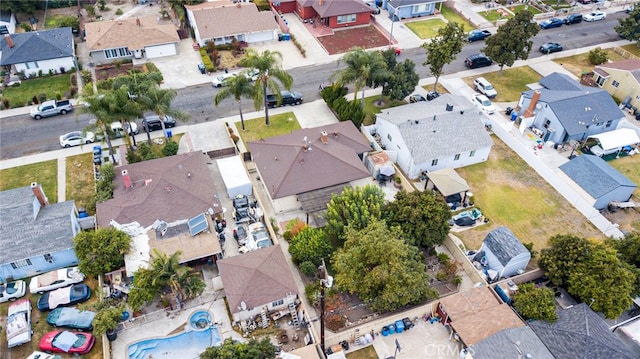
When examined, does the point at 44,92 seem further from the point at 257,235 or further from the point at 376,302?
the point at 376,302

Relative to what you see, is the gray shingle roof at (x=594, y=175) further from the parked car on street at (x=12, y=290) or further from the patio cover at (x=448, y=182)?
the parked car on street at (x=12, y=290)

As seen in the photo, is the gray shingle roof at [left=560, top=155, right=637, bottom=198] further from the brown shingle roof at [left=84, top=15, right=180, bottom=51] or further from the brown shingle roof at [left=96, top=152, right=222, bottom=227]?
the brown shingle roof at [left=84, top=15, right=180, bottom=51]

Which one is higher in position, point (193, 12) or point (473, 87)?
point (193, 12)

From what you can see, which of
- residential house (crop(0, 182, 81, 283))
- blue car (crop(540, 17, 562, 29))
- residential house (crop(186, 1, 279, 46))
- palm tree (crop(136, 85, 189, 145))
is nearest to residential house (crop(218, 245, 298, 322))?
residential house (crop(0, 182, 81, 283))

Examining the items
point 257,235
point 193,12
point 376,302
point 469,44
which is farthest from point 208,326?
point 469,44

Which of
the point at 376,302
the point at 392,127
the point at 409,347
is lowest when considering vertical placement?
the point at 409,347

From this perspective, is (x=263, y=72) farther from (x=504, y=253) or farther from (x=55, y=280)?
(x=504, y=253)

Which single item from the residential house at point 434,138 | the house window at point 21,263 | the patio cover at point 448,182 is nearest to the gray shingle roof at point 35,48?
the house window at point 21,263
